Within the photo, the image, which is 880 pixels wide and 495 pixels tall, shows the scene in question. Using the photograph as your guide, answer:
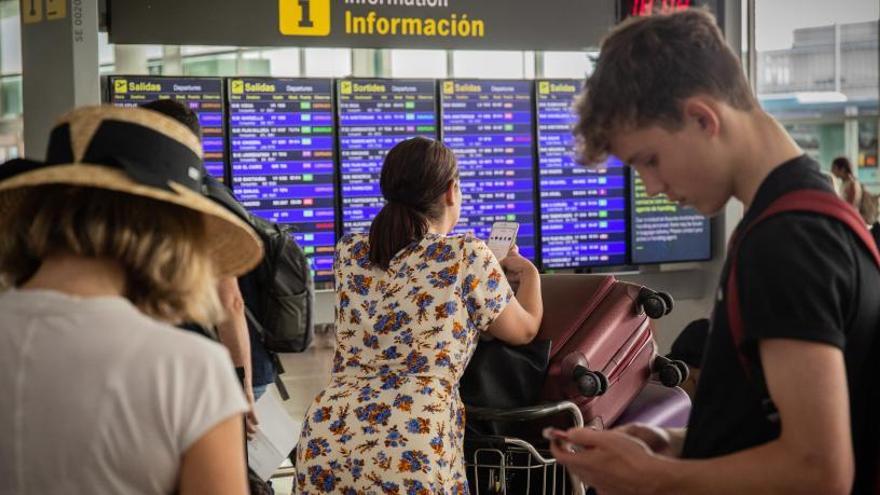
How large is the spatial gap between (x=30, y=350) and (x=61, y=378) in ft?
0.18

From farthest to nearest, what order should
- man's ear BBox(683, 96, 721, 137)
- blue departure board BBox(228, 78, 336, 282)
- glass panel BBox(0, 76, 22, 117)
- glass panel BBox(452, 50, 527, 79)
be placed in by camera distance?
glass panel BBox(0, 76, 22, 117)
glass panel BBox(452, 50, 527, 79)
blue departure board BBox(228, 78, 336, 282)
man's ear BBox(683, 96, 721, 137)

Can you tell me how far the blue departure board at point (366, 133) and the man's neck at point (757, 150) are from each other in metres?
3.96

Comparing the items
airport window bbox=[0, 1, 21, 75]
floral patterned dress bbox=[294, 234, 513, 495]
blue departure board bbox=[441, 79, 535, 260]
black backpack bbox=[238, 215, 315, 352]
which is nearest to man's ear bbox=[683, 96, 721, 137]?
floral patterned dress bbox=[294, 234, 513, 495]

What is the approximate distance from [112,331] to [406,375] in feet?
5.39

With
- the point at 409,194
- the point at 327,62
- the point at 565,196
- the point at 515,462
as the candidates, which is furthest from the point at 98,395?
the point at 327,62

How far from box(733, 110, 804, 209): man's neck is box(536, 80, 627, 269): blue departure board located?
4.23 m

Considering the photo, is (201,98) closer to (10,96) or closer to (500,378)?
(500,378)

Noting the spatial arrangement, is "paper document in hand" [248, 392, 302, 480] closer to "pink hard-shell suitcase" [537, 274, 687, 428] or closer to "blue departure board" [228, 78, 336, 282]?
"pink hard-shell suitcase" [537, 274, 687, 428]

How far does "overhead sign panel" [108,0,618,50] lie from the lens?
16.6 ft

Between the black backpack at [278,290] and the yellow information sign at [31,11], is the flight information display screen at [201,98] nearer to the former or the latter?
the yellow information sign at [31,11]

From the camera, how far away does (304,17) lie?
522 cm

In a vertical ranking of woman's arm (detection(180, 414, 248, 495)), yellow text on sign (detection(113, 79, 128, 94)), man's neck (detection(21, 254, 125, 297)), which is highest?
yellow text on sign (detection(113, 79, 128, 94))

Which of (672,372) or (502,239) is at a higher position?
(502,239)

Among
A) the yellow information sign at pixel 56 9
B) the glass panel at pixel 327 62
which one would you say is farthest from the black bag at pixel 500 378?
the glass panel at pixel 327 62
